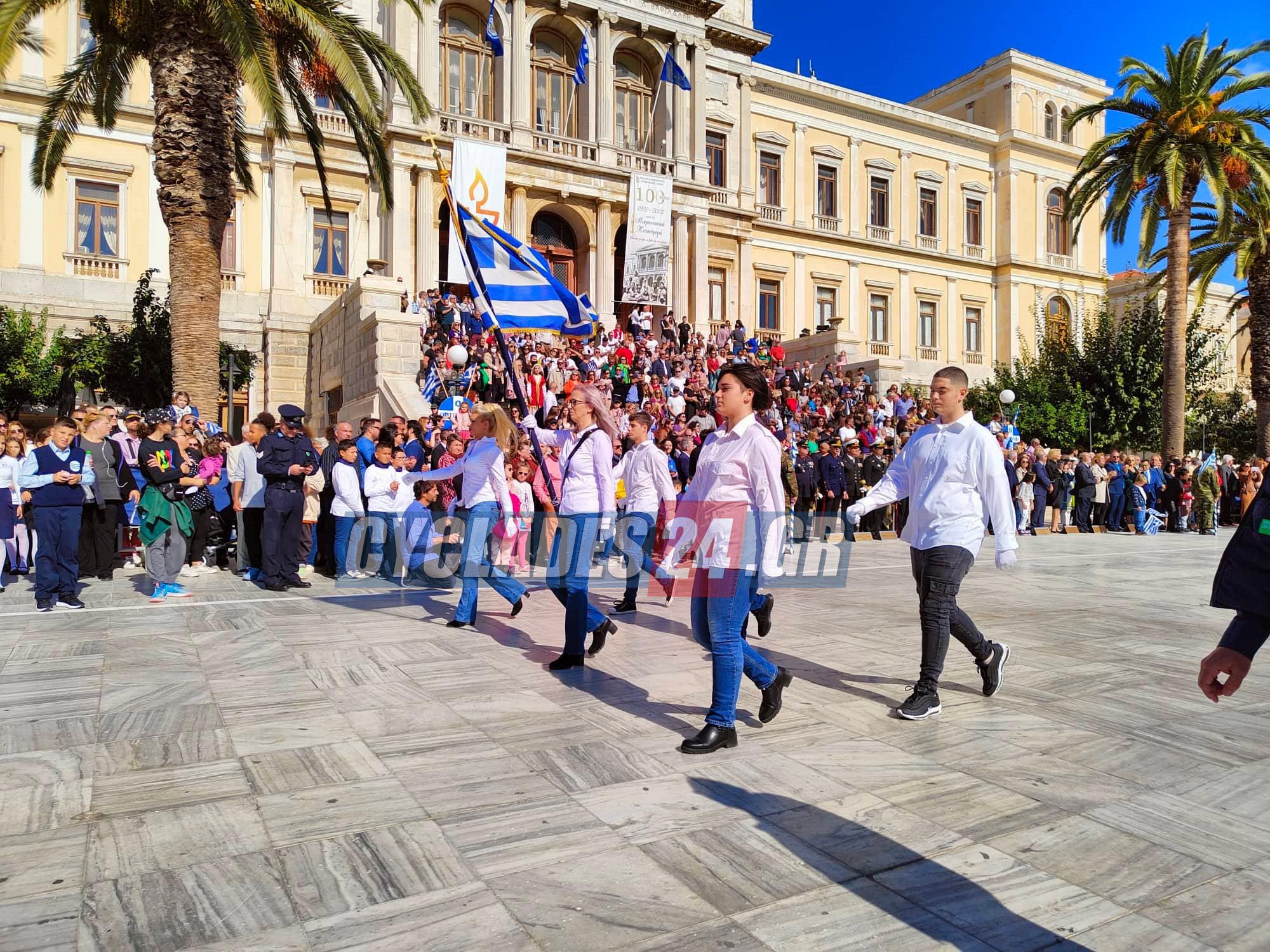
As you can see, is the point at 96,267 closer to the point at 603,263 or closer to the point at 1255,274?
the point at 603,263

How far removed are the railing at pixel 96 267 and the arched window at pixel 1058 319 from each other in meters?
32.3

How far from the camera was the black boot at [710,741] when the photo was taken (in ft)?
13.6

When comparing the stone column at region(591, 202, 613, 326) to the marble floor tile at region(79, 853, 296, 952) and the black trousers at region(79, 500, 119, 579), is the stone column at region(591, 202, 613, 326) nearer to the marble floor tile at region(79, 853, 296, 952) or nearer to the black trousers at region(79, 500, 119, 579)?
the black trousers at region(79, 500, 119, 579)

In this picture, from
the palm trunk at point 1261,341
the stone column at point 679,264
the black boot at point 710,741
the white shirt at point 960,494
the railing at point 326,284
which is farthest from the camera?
the stone column at point 679,264

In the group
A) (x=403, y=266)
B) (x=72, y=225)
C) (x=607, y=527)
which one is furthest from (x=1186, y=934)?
(x=72, y=225)

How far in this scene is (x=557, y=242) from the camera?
3183 cm

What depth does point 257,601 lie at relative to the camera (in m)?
8.46

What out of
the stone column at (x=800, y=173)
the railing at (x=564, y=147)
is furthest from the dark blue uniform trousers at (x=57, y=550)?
the stone column at (x=800, y=173)

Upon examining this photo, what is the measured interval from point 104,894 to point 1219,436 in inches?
1660

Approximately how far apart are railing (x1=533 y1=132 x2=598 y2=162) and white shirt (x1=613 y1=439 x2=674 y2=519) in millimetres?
23640

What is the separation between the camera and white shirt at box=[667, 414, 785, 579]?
14.0ft

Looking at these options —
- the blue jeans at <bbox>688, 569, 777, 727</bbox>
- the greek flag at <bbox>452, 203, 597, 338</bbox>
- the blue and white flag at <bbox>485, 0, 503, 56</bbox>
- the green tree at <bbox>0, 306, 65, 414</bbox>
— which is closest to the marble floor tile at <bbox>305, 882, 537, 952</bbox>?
the blue jeans at <bbox>688, 569, 777, 727</bbox>

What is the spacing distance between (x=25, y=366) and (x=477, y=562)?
703 inches

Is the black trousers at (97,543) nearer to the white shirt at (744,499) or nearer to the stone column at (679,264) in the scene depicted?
the white shirt at (744,499)
